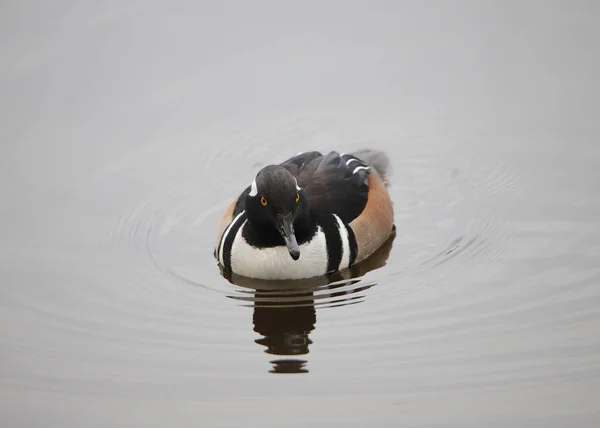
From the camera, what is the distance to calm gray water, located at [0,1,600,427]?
902 centimetres

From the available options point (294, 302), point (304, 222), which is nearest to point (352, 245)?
point (304, 222)

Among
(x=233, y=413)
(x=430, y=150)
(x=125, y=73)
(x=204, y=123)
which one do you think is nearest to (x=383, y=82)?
(x=430, y=150)

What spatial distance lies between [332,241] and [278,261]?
669mm

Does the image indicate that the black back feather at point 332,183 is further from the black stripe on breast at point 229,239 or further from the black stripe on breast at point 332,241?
the black stripe on breast at point 229,239

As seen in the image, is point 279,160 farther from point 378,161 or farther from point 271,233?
point 271,233

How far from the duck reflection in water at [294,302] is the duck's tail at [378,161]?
178 centimetres

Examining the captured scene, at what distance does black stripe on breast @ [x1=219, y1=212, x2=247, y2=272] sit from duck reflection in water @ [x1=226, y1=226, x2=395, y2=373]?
180 mm

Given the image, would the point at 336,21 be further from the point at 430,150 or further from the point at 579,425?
the point at 579,425

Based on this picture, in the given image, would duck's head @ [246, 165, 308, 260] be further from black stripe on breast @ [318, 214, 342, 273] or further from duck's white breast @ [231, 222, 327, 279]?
black stripe on breast @ [318, 214, 342, 273]

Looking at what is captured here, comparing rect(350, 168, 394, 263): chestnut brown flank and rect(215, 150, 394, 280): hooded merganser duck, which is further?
rect(350, 168, 394, 263): chestnut brown flank

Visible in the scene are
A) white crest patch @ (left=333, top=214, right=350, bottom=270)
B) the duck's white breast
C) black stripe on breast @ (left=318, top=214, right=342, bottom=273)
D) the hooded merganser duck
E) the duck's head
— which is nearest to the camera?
the duck's head

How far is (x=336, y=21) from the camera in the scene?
16.0 metres

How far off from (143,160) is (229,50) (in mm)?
2932

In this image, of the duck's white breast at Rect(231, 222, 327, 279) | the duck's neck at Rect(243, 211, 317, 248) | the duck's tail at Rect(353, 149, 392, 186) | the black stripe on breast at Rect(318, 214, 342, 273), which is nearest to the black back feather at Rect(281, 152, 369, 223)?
the black stripe on breast at Rect(318, 214, 342, 273)
